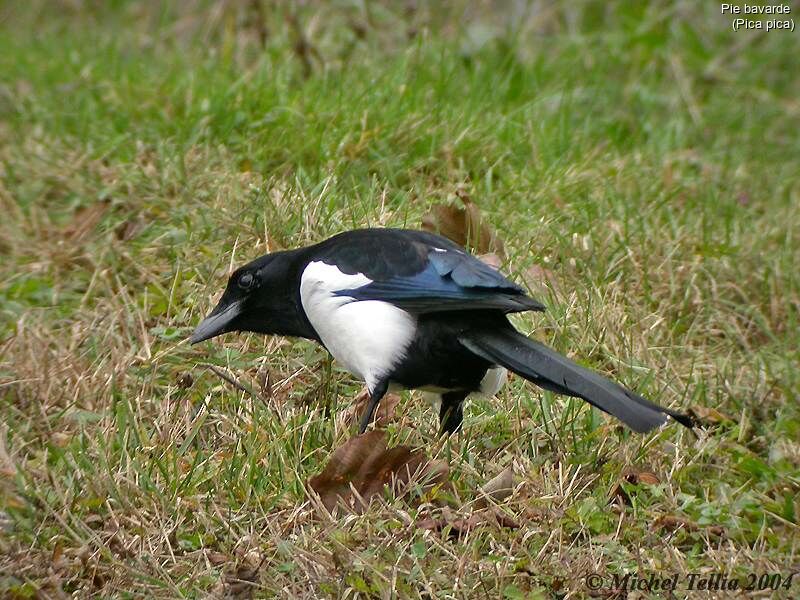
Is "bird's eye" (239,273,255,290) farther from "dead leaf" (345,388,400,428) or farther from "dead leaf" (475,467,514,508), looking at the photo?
"dead leaf" (475,467,514,508)

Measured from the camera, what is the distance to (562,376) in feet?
10.5

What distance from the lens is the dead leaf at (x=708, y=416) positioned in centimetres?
396

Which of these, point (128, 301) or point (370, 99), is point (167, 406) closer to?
point (128, 301)

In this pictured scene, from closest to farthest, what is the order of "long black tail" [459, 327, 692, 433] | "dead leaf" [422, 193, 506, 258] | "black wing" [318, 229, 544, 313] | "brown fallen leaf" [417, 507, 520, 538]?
"long black tail" [459, 327, 692, 433] → "brown fallen leaf" [417, 507, 520, 538] → "black wing" [318, 229, 544, 313] → "dead leaf" [422, 193, 506, 258]

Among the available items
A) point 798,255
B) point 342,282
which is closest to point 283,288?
point 342,282

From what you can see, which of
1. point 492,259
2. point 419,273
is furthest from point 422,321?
point 492,259

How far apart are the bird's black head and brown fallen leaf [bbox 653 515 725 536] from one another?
1.12 meters

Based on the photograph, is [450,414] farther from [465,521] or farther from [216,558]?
[216,558]

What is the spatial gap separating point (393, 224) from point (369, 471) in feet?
4.59

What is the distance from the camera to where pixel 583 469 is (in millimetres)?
3504

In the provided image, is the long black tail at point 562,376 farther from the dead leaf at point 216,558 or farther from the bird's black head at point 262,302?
the dead leaf at point 216,558

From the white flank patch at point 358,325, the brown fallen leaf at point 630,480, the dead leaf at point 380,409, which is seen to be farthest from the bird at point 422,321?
the brown fallen leaf at point 630,480

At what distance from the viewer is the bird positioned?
10.6 feet

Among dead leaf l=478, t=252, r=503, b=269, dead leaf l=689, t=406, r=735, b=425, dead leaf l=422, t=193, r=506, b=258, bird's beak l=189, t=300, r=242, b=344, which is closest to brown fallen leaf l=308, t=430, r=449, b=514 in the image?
bird's beak l=189, t=300, r=242, b=344
